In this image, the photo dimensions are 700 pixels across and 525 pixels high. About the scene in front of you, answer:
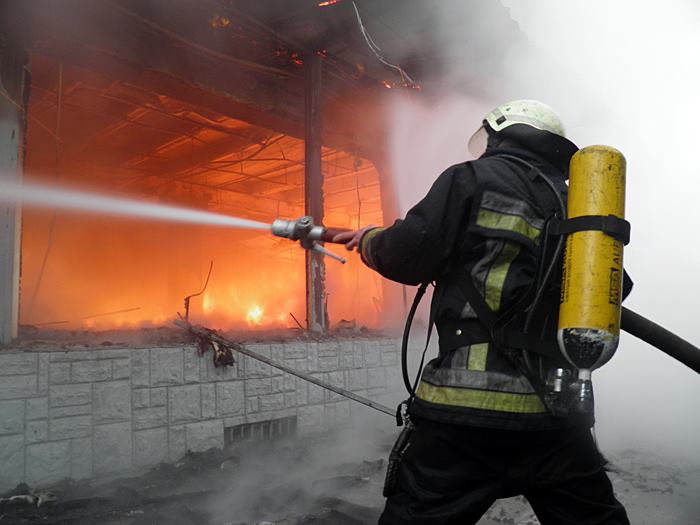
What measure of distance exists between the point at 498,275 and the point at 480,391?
1.34ft

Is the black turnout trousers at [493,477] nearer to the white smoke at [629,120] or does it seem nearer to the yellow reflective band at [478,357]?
the yellow reflective band at [478,357]

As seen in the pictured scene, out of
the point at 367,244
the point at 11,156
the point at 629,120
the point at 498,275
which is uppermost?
the point at 629,120

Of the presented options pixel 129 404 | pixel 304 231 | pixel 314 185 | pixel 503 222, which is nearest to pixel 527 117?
pixel 503 222

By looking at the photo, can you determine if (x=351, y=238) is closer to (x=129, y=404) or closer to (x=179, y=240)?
(x=129, y=404)

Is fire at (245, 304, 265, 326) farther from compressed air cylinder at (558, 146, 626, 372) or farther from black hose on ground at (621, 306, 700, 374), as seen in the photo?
compressed air cylinder at (558, 146, 626, 372)

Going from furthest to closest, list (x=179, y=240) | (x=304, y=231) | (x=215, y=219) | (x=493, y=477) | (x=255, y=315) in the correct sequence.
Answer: (x=179, y=240) < (x=255, y=315) < (x=215, y=219) < (x=304, y=231) < (x=493, y=477)

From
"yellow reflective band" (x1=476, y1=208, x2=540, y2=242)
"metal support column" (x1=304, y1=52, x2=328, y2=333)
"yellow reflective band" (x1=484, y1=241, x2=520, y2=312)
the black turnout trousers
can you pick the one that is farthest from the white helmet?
"metal support column" (x1=304, y1=52, x2=328, y2=333)

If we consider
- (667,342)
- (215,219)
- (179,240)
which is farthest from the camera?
(179,240)

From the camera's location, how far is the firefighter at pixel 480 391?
181 centimetres

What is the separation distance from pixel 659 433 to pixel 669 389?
1.55 meters

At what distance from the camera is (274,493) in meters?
4.32

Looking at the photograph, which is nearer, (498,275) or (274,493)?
(498,275)

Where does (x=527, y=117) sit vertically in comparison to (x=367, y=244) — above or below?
above

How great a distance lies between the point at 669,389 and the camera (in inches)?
309
